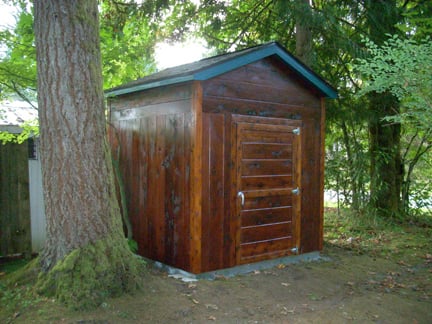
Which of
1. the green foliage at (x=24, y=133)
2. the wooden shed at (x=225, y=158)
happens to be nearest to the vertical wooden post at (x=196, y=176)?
the wooden shed at (x=225, y=158)

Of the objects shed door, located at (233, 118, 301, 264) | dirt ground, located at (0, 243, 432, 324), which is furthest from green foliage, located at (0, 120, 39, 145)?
shed door, located at (233, 118, 301, 264)

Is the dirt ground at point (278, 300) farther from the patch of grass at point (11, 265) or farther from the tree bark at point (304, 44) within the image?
the tree bark at point (304, 44)

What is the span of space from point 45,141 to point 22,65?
1.71 meters

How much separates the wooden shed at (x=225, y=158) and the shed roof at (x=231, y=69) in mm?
15

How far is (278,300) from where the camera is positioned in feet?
15.7

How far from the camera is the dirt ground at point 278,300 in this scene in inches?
157

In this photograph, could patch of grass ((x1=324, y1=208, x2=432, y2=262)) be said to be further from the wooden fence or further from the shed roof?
the wooden fence

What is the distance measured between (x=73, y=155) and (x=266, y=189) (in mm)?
2850

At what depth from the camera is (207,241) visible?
5.41 m

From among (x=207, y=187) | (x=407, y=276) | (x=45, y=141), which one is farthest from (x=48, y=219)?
(x=407, y=276)

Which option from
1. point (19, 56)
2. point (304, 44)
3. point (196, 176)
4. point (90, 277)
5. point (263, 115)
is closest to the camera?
point (90, 277)

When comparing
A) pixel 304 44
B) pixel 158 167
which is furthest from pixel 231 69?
pixel 304 44

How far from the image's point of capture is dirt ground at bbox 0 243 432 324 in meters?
3.99

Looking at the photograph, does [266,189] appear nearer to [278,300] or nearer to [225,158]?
[225,158]
